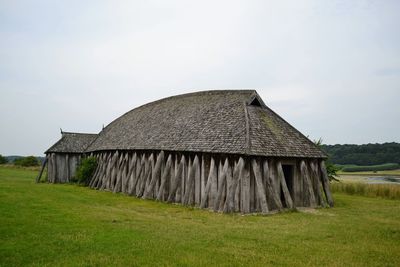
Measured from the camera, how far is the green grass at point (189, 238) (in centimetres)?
850

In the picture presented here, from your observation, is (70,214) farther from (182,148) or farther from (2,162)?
(2,162)

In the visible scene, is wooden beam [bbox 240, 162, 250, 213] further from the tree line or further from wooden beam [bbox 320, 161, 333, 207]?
the tree line

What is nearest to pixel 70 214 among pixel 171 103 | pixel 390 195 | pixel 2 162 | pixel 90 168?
pixel 171 103

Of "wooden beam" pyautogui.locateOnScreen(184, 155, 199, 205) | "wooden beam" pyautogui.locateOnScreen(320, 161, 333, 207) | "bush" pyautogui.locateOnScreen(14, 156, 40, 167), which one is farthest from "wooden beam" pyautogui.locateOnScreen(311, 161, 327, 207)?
"bush" pyautogui.locateOnScreen(14, 156, 40, 167)

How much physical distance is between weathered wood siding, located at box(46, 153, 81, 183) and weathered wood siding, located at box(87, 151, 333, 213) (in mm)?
13192

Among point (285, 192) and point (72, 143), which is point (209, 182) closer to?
point (285, 192)

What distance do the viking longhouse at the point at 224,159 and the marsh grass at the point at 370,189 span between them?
17.8ft

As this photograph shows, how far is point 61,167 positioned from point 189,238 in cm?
2825

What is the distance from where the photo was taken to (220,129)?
65.1ft

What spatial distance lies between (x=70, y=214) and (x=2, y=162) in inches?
2483

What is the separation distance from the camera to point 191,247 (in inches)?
379

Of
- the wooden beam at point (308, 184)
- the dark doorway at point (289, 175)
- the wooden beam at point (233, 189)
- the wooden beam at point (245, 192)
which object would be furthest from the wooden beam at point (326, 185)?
the wooden beam at point (233, 189)

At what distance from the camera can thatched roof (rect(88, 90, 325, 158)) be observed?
60.4 feet

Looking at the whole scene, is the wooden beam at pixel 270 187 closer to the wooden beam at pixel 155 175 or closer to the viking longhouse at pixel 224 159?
the viking longhouse at pixel 224 159
